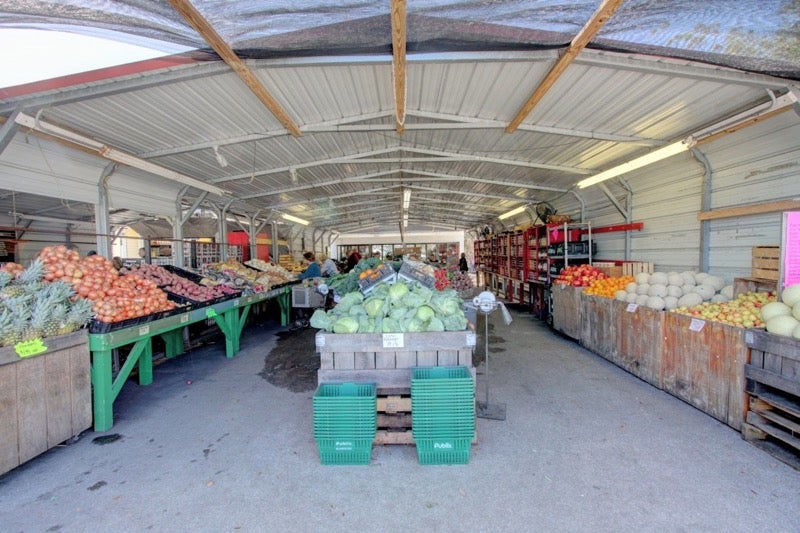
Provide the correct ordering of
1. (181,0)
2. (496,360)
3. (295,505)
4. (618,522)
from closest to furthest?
(618,522) → (295,505) → (181,0) → (496,360)

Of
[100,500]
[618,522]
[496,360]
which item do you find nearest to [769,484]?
[618,522]

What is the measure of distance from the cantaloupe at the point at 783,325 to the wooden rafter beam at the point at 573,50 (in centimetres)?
306

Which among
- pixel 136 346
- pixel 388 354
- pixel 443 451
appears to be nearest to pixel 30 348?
pixel 136 346

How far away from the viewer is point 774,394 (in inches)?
123

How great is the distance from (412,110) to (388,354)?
430cm

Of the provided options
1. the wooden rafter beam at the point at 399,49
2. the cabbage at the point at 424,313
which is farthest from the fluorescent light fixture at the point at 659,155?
the cabbage at the point at 424,313

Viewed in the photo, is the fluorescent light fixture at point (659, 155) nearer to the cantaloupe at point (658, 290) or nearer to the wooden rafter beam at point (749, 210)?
the wooden rafter beam at point (749, 210)

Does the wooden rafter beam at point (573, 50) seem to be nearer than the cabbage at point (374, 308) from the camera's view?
Yes

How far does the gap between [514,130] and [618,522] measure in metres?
5.46

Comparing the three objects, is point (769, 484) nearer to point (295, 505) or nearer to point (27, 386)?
point (295, 505)

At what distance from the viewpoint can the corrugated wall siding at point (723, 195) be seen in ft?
14.3

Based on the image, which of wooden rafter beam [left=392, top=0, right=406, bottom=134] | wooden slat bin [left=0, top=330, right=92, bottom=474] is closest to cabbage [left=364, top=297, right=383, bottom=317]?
wooden rafter beam [left=392, top=0, right=406, bottom=134]

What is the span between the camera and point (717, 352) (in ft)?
11.8

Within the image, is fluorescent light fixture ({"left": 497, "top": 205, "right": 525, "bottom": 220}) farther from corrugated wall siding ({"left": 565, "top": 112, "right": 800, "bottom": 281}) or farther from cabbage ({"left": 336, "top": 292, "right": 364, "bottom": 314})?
cabbage ({"left": 336, "top": 292, "right": 364, "bottom": 314})
